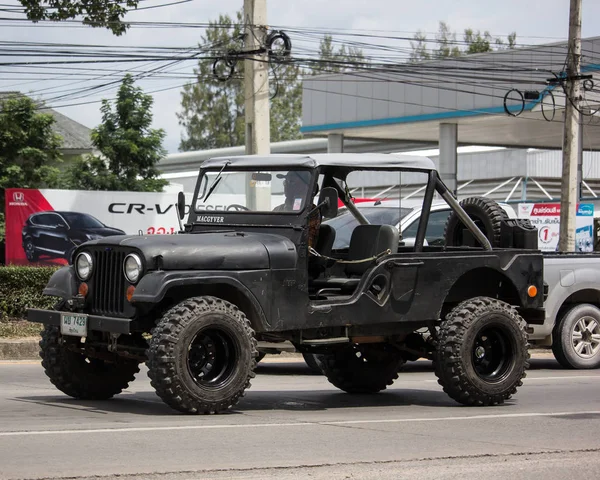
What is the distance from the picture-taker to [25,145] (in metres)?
37.9

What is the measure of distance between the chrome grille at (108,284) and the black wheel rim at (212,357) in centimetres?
67

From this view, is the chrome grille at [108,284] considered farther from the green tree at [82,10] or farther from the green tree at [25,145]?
the green tree at [25,145]

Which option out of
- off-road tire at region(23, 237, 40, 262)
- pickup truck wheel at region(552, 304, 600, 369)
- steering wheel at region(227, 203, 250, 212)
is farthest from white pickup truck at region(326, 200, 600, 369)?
off-road tire at region(23, 237, 40, 262)

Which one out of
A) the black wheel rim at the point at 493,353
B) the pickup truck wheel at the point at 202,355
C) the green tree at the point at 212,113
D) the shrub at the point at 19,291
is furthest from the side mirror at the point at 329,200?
the green tree at the point at 212,113

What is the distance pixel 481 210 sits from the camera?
10766 mm

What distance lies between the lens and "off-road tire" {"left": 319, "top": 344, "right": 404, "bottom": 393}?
1072 centimetres

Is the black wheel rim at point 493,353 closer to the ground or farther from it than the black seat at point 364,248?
closer to the ground

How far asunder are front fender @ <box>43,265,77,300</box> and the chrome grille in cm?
26

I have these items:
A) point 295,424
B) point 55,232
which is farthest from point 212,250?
point 55,232

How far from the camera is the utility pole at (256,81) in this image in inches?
757

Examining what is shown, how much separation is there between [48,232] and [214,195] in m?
15.1

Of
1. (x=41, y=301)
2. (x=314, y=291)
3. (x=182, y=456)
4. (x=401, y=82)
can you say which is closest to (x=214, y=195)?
(x=314, y=291)

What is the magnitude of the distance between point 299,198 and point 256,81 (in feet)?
34.0

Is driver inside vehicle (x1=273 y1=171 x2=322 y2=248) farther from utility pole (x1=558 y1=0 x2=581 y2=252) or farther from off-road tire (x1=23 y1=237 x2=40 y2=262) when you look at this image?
off-road tire (x1=23 y1=237 x2=40 y2=262)
